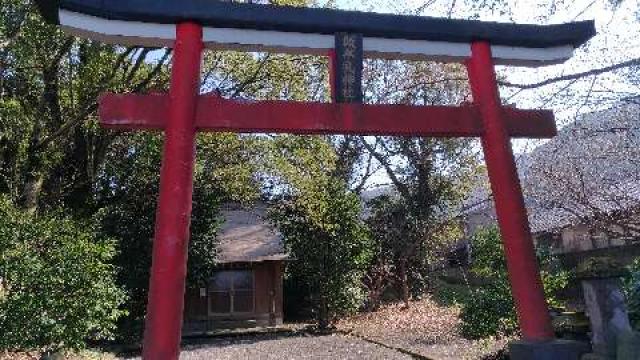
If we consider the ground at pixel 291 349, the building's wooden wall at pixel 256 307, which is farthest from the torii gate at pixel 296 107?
the building's wooden wall at pixel 256 307

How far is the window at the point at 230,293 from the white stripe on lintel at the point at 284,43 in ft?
57.9

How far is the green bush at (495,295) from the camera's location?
12109 mm

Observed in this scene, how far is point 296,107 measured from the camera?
18.1ft

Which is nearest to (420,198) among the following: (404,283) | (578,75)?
(404,283)

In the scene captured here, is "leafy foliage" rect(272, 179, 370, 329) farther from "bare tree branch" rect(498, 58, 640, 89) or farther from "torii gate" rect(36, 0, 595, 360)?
"torii gate" rect(36, 0, 595, 360)

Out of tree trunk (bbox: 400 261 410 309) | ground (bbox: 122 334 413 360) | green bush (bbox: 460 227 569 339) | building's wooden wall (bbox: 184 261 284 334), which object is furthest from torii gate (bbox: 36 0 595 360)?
building's wooden wall (bbox: 184 261 284 334)

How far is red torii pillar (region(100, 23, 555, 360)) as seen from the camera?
15.8ft

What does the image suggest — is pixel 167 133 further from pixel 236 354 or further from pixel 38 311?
pixel 236 354

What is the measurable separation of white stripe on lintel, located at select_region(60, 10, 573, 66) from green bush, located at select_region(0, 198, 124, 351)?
6443 mm

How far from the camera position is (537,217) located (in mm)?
27453

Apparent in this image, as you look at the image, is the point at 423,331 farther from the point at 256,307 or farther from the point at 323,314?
the point at 256,307

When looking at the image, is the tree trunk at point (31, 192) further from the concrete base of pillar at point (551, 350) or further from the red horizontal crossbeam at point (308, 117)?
the concrete base of pillar at point (551, 350)

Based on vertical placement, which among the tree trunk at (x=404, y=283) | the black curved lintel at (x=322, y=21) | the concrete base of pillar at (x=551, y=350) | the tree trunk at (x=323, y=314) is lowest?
the concrete base of pillar at (x=551, y=350)

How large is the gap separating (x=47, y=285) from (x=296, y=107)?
7625 mm
